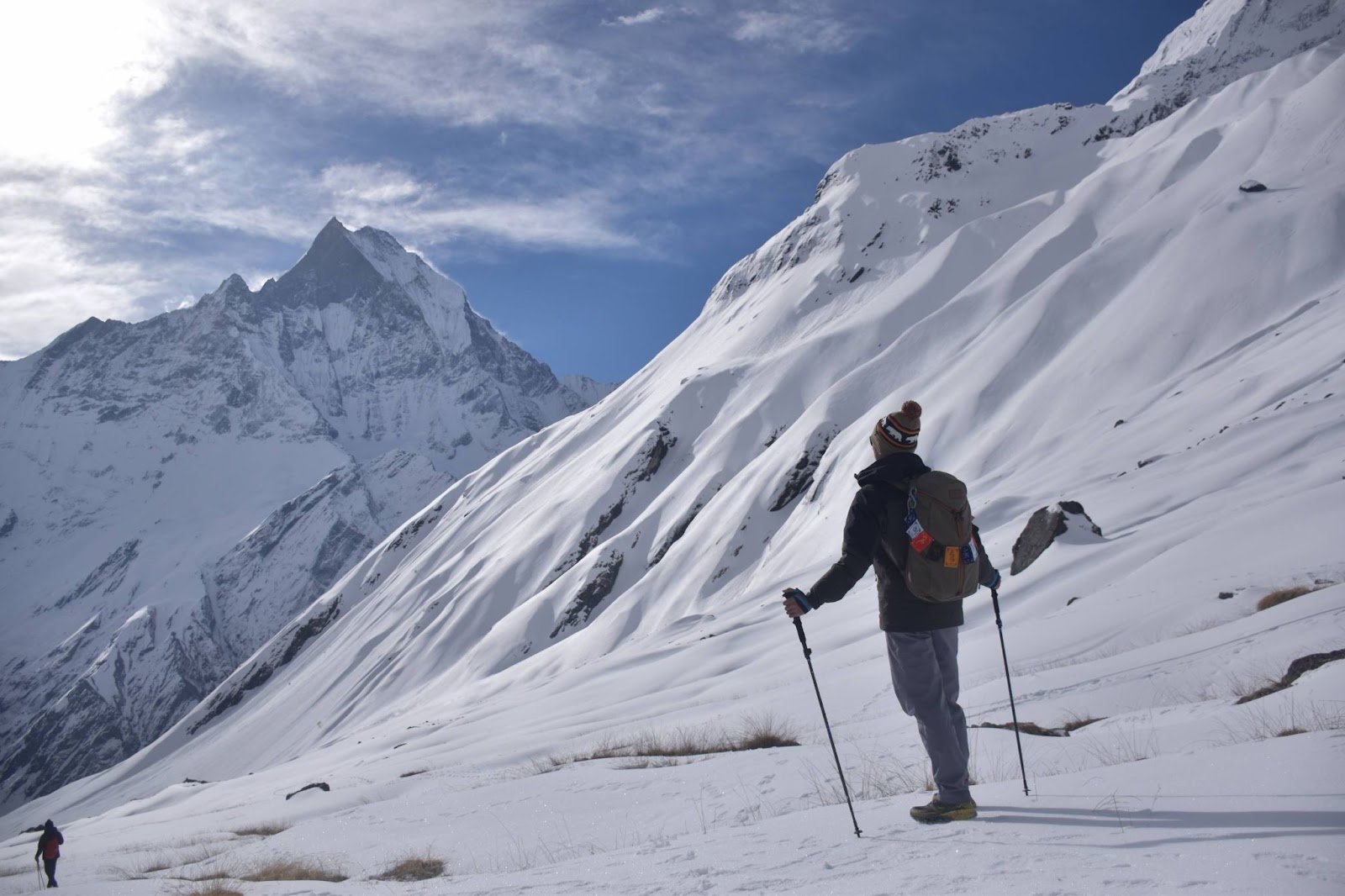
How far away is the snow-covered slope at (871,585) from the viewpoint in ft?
16.9

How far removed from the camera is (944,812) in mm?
4891

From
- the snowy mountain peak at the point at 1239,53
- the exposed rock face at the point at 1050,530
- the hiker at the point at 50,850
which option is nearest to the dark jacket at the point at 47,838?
the hiker at the point at 50,850

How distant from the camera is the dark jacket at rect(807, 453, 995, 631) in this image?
17.8 ft

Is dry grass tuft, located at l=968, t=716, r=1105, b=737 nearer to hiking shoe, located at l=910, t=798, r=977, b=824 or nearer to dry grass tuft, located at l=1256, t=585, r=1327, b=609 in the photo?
hiking shoe, located at l=910, t=798, r=977, b=824

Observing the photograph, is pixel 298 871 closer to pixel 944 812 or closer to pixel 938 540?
pixel 944 812

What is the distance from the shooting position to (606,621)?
65.2 m

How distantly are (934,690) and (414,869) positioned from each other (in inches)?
167

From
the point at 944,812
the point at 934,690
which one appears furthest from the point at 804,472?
the point at 944,812

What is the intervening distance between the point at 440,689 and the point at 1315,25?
160m

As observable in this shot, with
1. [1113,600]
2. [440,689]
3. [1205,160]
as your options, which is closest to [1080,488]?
[1113,600]

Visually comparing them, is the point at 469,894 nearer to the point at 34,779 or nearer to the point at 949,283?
the point at 949,283

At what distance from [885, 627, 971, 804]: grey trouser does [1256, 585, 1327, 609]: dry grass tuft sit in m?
7.98

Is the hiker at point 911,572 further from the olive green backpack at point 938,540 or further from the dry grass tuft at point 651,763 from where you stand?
the dry grass tuft at point 651,763

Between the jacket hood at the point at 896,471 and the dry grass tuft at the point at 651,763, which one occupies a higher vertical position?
the jacket hood at the point at 896,471
